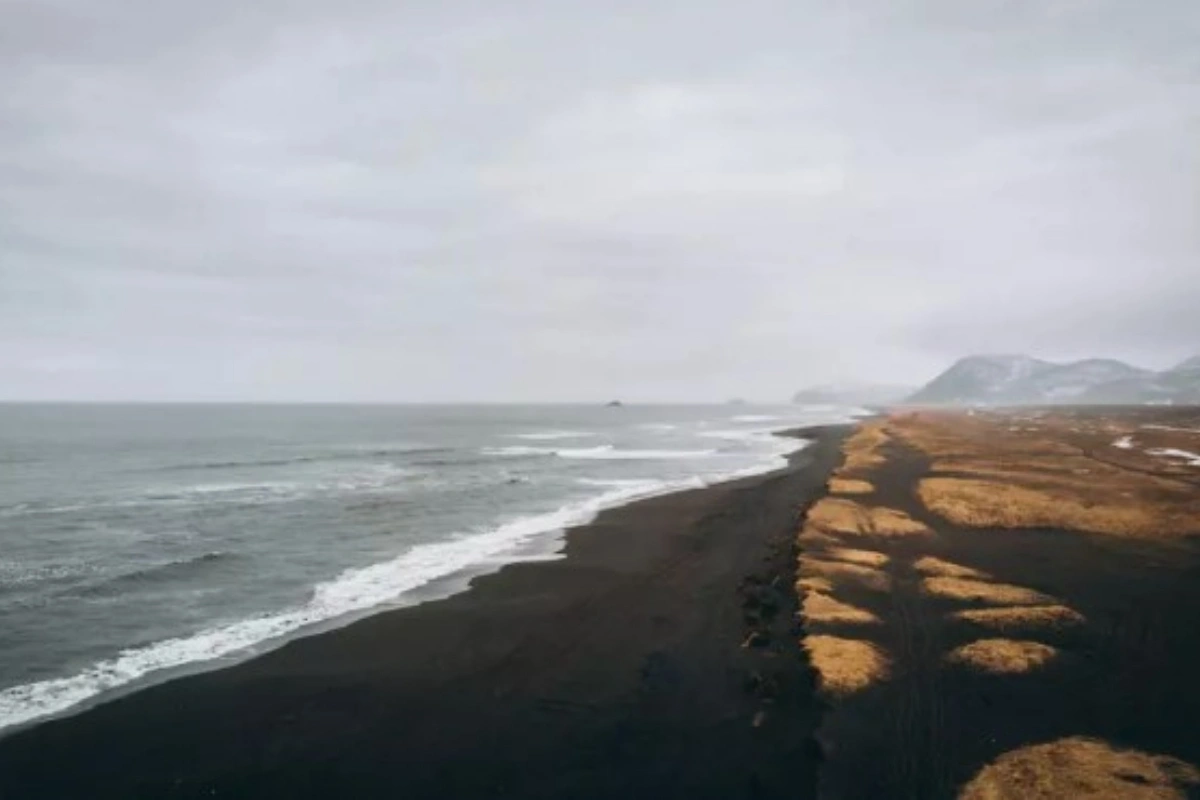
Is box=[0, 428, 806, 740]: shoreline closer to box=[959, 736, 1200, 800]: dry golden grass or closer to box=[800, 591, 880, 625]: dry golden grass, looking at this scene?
box=[800, 591, 880, 625]: dry golden grass

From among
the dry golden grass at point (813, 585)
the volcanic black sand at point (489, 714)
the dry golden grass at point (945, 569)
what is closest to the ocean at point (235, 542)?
the volcanic black sand at point (489, 714)

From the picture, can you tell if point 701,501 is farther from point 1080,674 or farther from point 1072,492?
point 1080,674

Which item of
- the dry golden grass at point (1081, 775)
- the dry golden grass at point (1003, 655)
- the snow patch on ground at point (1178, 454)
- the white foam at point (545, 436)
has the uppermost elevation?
the white foam at point (545, 436)

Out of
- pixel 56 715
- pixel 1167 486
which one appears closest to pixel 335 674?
pixel 56 715

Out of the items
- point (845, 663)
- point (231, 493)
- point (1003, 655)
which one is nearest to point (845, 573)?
point (1003, 655)


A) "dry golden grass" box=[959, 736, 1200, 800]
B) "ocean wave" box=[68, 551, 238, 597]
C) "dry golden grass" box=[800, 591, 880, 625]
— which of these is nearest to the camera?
"dry golden grass" box=[959, 736, 1200, 800]

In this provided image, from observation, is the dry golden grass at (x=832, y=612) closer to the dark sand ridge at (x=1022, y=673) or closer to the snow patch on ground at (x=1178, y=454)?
the dark sand ridge at (x=1022, y=673)

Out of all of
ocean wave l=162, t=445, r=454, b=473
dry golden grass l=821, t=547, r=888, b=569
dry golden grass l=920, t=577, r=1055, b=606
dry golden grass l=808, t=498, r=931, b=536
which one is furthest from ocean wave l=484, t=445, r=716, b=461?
dry golden grass l=920, t=577, r=1055, b=606
